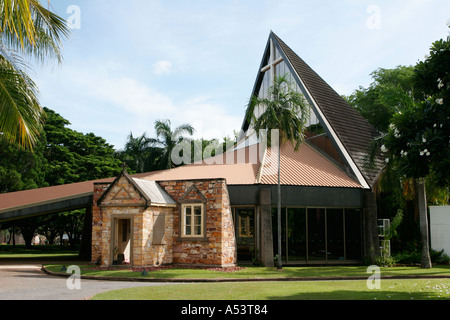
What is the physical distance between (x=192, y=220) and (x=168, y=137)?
751 inches

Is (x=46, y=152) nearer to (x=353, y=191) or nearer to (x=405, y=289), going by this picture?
(x=353, y=191)

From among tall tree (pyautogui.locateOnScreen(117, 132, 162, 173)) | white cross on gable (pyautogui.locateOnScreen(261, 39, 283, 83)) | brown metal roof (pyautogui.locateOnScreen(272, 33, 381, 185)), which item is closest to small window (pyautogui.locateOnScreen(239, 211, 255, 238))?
brown metal roof (pyautogui.locateOnScreen(272, 33, 381, 185))

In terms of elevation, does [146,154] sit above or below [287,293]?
above

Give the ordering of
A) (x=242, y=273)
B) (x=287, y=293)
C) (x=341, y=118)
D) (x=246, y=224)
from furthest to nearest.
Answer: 1. (x=341, y=118)
2. (x=246, y=224)
3. (x=242, y=273)
4. (x=287, y=293)

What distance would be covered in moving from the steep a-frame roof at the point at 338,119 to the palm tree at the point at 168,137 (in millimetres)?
10627

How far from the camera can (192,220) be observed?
827 inches

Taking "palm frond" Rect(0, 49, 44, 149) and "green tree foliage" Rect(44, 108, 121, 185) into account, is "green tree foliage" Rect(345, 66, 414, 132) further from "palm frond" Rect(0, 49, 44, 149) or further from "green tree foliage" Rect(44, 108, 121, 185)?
"palm frond" Rect(0, 49, 44, 149)

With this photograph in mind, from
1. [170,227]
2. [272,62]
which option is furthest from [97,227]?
[272,62]

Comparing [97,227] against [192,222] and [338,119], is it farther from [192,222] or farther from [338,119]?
[338,119]

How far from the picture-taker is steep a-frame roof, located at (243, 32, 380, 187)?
2506 centimetres

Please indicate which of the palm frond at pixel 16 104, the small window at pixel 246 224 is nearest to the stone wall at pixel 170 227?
the small window at pixel 246 224

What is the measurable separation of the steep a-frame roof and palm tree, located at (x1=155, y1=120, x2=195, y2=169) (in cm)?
1063

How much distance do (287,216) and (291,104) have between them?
5601mm
